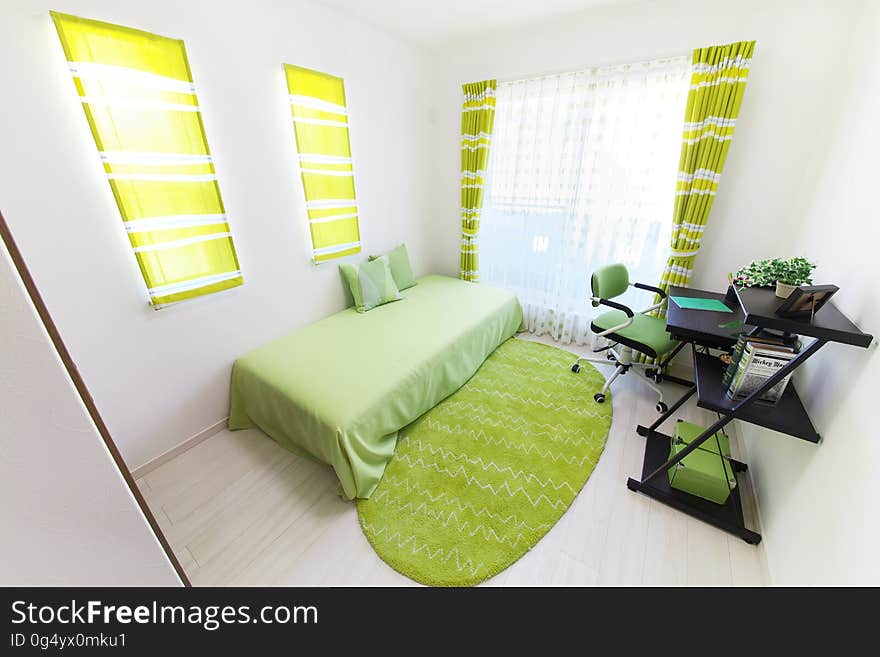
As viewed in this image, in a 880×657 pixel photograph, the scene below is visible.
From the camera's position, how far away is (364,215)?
2982 millimetres

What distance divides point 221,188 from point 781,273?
298 cm

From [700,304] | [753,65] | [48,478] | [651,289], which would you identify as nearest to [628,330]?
[651,289]

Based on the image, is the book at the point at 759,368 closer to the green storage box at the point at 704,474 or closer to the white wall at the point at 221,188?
the green storage box at the point at 704,474

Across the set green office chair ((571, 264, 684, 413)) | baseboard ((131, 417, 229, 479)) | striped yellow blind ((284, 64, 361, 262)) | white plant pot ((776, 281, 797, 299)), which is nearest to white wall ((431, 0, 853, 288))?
green office chair ((571, 264, 684, 413))

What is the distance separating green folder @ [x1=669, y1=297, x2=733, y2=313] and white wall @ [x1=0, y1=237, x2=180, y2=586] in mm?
2519

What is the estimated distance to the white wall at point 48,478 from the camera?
566mm

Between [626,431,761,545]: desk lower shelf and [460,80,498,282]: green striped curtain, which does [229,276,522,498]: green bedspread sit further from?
[626,431,761,545]: desk lower shelf

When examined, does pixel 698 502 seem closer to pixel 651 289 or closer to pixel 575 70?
pixel 651 289

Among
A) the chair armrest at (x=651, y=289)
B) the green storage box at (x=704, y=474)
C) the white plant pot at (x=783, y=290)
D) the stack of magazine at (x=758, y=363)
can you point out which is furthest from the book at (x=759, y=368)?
the chair armrest at (x=651, y=289)

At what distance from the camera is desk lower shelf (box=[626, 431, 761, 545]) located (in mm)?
1563

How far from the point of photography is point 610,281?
8.45 feet
